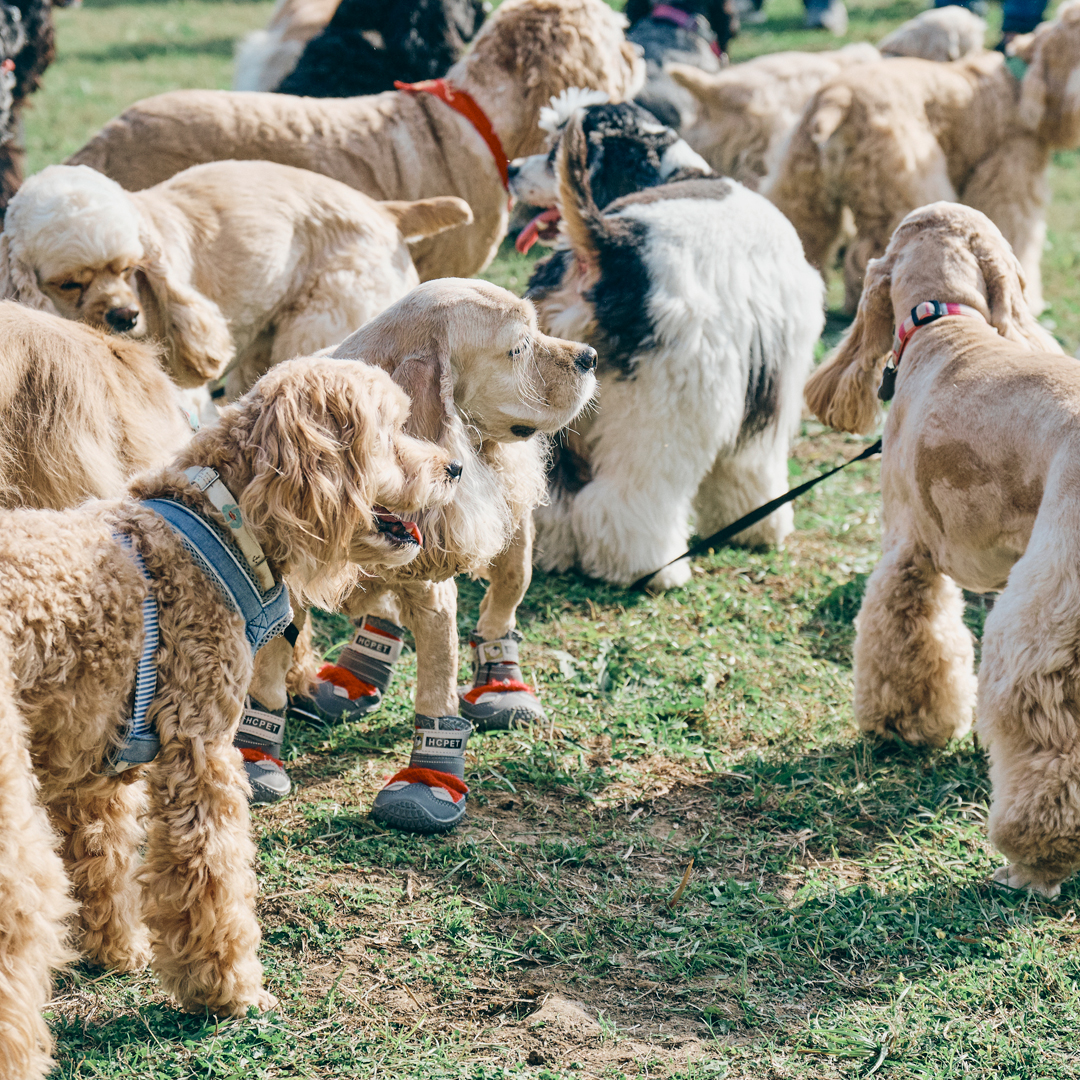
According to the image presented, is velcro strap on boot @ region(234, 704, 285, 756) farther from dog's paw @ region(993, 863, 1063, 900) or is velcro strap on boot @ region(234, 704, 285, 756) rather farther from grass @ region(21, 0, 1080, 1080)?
dog's paw @ region(993, 863, 1063, 900)

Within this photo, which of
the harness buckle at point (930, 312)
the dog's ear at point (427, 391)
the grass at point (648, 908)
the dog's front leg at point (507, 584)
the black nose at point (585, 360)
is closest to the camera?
the grass at point (648, 908)

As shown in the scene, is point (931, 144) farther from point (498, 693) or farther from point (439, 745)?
point (439, 745)

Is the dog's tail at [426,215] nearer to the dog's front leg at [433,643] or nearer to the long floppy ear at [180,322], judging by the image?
the long floppy ear at [180,322]

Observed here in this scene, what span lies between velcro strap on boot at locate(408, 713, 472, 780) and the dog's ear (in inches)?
32.8

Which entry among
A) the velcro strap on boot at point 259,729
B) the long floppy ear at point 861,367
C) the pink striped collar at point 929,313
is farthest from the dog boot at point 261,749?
the pink striped collar at point 929,313

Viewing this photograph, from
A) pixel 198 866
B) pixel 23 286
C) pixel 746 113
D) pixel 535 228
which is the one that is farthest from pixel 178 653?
pixel 746 113

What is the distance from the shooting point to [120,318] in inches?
134

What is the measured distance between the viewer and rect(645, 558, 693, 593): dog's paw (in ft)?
15.1

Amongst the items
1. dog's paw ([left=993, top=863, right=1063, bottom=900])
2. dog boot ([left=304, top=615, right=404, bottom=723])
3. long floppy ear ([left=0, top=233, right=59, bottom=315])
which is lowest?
dog's paw ([left=993, top=863, right=1063, bottom=900])

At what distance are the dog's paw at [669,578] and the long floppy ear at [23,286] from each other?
2.40 metres

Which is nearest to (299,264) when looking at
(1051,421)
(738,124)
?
(1051,421)

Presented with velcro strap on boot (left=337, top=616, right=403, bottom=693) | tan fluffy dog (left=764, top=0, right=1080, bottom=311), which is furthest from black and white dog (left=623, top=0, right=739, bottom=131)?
velcro strap on boot (left=337, top=616, right=403, bottom=693)

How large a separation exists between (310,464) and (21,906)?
94 cm

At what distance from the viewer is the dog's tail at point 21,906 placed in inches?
77.7
